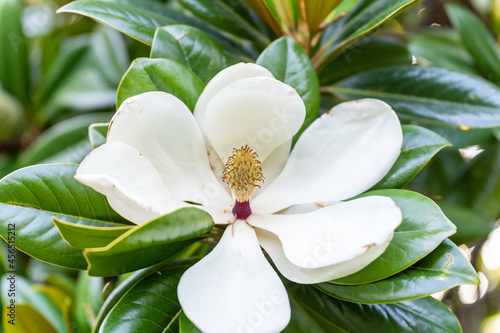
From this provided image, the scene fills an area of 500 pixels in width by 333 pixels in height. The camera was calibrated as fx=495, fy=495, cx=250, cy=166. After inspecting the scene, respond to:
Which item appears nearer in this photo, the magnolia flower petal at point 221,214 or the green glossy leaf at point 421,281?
the green glossy leaf at point 421,281

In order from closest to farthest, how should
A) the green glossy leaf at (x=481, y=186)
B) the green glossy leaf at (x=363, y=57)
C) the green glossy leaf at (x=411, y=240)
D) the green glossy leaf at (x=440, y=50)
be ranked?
the green glossy leaf at (x=411, y=240) → the green glossy leaf at (x=363, y=57) → the green glossy leaf at (x=481, y=186) → the green glossy leaf at (x=440, y=50)

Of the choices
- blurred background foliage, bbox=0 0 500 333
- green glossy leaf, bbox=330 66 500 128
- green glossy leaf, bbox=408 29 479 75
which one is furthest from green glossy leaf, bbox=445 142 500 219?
green glossy leaf, bbox=330 66 500 128

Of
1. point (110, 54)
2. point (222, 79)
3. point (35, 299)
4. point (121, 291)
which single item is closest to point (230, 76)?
point (222, 79)

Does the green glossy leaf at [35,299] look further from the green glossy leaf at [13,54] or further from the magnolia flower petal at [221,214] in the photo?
the green glossy leaf at [13,54]

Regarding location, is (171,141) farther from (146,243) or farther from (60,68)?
(60,68)

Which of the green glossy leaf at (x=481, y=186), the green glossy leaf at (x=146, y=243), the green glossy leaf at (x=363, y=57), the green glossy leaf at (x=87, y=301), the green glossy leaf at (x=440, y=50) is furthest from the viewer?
the green glossy leaf at (x=440, y=50)

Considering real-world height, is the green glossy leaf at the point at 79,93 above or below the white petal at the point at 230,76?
above

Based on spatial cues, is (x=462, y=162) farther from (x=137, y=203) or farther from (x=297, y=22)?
(x=137, y=203)

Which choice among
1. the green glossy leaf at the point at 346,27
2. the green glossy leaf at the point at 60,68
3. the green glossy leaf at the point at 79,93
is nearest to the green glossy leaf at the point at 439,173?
the green glossy leaf at the point at 346,27
